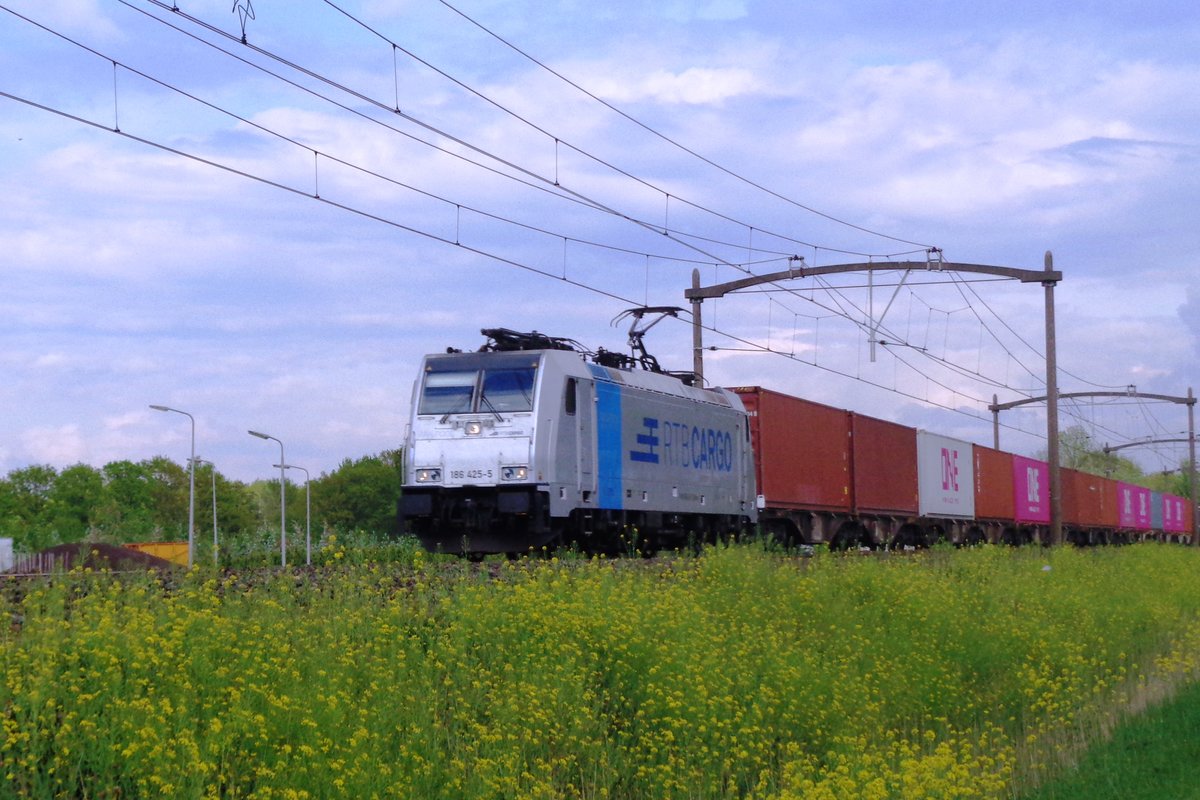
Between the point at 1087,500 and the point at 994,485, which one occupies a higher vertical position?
the point at 994,485

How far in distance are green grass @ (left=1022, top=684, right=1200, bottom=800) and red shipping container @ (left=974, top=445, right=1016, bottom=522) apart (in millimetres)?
27963

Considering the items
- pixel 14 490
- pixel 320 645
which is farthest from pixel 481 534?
pixel 14 490

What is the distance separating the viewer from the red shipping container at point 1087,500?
163 feet

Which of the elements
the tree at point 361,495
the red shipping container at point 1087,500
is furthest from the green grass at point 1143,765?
the tree at point 361,495

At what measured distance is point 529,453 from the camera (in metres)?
19.8

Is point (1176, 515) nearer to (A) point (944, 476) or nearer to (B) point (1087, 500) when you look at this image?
(B) point (1087, 500)

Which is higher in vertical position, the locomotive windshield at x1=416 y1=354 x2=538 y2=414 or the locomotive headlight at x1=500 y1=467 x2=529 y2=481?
the locomotive windshield at x1=416 y1=354 x2=538 y2=414

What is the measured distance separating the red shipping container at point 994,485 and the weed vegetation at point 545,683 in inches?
966

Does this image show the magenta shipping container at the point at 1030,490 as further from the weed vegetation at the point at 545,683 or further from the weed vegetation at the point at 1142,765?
the weed vegetation at the point at 1142,765

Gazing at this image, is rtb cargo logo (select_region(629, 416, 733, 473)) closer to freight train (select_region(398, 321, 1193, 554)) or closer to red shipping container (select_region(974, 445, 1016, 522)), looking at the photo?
freight train (select_region(398, 321, 1193, 554))

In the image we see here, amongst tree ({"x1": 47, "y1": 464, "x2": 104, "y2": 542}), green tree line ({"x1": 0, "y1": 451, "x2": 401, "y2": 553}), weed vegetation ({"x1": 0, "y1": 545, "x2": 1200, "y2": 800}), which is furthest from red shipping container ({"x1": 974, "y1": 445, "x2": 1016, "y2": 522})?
tree ({"x1": 47, "y1": 464, "x2": 104, "y2": 542})

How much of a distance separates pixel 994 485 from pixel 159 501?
231 feet

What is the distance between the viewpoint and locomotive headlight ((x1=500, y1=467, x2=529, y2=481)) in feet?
64.5

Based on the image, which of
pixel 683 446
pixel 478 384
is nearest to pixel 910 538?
pixel 683 446
